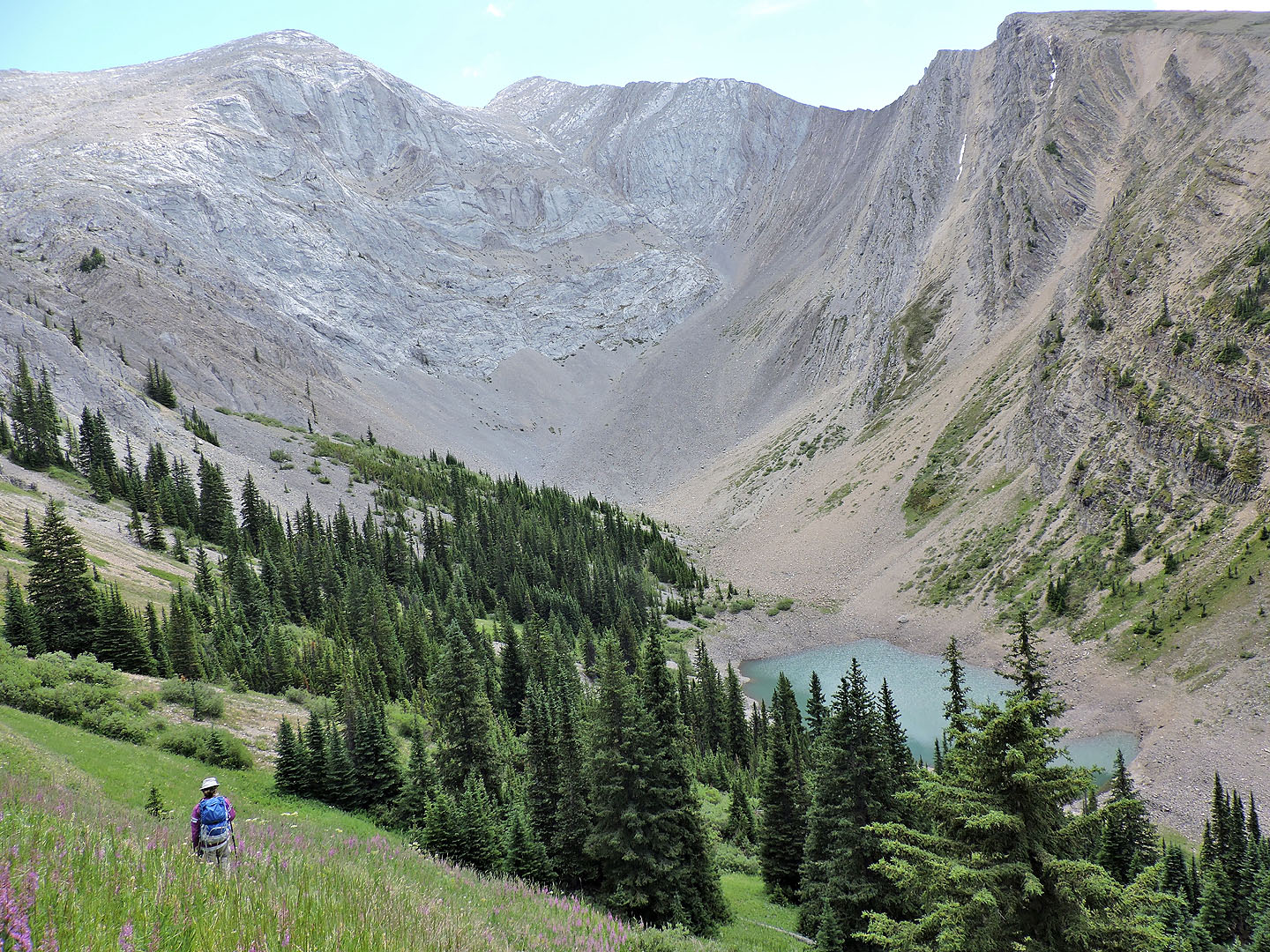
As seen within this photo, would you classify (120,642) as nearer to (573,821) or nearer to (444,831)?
(444,831)

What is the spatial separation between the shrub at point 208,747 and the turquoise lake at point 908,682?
1359 inches

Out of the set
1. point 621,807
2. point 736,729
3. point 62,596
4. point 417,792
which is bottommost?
point 621,807

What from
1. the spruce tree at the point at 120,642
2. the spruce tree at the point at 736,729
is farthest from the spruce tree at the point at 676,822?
the spruce tree at the point at 736,729

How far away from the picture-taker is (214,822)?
8.85 m

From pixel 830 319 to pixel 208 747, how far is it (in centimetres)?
12952

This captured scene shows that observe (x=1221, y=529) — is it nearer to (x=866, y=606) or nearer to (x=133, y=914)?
(x=866, y=606)

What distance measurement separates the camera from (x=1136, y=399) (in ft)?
193

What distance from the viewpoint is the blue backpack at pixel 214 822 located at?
343 inches

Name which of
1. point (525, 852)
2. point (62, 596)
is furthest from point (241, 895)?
point (62, 596)

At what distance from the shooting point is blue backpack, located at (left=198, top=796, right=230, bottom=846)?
872 centimetres

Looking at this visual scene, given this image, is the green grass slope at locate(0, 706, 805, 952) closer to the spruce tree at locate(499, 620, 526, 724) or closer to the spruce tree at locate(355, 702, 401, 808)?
the spruce tree at locate(355, 702, 401, 808)

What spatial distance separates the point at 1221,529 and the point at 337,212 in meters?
172

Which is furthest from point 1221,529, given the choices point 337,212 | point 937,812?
point 337,212

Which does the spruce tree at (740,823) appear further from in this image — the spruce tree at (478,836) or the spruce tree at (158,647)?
the spruce tree at (158,647)
